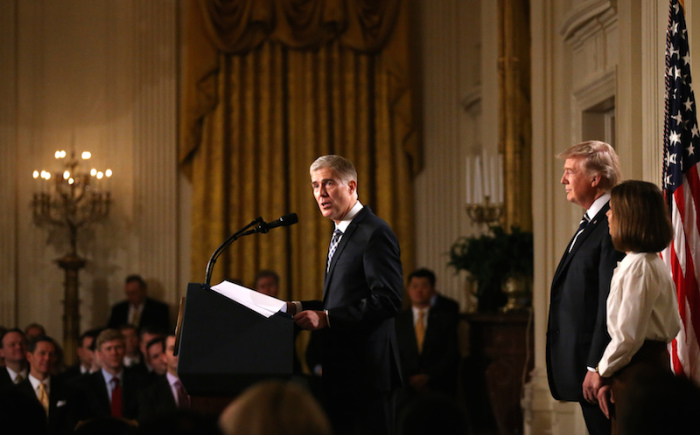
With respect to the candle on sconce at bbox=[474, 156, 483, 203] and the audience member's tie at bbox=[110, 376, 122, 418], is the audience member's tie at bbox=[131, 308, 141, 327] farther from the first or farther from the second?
the candle on sconce at bbox=[474, 156, 483, 203]

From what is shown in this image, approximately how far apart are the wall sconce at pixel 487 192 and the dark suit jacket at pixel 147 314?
3.30 m

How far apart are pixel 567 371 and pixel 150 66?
748cm

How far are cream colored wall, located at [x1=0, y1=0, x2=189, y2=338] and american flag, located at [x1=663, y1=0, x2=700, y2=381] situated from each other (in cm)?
679

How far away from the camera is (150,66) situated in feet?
33.2

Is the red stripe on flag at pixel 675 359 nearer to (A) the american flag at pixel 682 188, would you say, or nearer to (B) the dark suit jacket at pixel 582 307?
(A) the american flag at pixel 682 188

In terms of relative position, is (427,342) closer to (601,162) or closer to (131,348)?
(131,348)

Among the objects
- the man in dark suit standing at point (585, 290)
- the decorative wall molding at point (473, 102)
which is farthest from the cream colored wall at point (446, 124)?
the man in dark suit standing at point (585, 290)

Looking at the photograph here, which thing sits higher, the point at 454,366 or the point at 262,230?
the point at 262,230

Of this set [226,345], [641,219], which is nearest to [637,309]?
[641,219]

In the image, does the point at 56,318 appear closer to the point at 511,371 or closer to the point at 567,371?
the point at 511,371

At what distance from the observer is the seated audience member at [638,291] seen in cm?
322

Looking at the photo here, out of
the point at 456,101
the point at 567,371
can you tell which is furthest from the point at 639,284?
the point at 456,101

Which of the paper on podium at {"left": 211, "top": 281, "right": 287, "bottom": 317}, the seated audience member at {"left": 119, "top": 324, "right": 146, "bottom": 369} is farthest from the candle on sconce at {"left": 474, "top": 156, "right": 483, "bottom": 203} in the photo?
the paper on podium at {"left": 211, "top": 281, "right": 287, "bottom": 317}

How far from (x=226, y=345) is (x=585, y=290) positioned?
1366 millimetres
